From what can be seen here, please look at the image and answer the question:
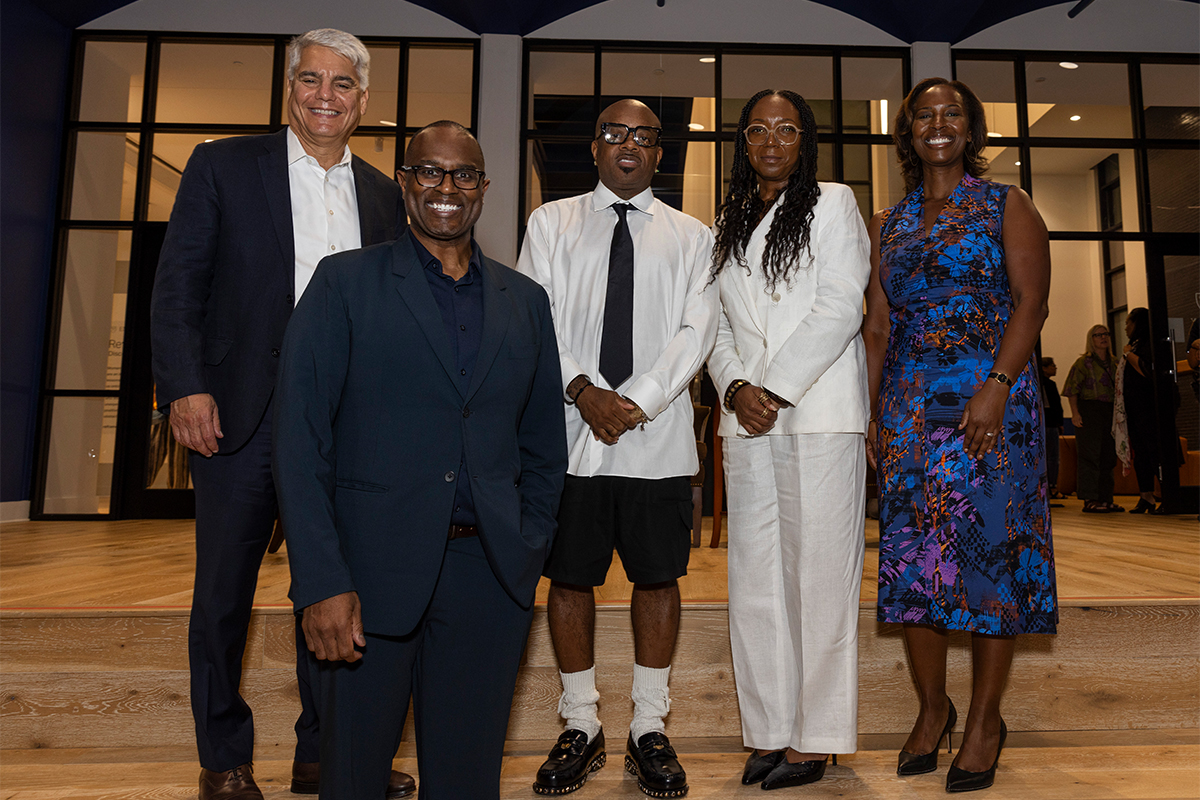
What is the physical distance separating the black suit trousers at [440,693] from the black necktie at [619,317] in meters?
0.79

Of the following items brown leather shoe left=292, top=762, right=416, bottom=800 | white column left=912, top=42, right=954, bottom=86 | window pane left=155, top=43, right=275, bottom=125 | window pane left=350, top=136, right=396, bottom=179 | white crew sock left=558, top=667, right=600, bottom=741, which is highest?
white column left=912, top=42, right=954, bottom=86

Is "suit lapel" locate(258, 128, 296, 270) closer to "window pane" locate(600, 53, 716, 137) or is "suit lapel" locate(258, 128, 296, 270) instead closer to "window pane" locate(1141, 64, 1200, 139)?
"window pane" locate(600, 53, 716, 137)

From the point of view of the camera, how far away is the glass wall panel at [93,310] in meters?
6.22

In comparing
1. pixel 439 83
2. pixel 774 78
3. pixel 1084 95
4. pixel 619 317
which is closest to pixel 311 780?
pixel 619 317

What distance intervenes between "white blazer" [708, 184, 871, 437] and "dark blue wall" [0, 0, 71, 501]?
598cm

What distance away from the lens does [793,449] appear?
6.49 ft

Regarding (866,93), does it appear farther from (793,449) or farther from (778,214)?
(793,449)

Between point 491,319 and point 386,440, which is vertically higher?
point 491,319

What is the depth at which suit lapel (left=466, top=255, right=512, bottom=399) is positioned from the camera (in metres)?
1.40

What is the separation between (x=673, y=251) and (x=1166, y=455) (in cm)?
634

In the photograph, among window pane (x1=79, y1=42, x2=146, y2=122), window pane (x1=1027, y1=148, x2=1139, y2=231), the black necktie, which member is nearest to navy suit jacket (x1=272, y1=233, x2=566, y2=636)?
the black necktie

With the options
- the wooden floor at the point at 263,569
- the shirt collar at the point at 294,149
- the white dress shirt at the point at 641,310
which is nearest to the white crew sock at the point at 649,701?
the white dress shirt at the point at 641,310

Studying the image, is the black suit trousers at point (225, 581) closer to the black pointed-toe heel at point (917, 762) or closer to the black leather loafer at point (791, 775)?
the black leather loafer at point (791, 775)

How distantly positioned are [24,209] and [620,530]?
6.20 m
